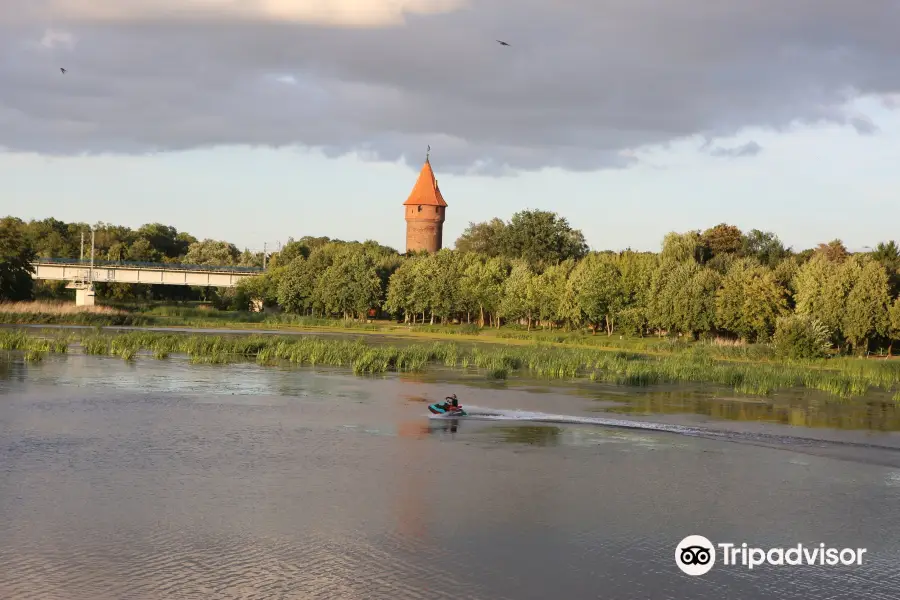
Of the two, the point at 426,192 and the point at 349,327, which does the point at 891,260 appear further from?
the point at 426,192

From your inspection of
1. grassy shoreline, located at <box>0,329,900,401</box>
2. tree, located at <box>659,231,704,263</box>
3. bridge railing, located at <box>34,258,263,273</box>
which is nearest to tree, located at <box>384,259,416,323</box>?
tree, located at <box>659,231,704,263</box>

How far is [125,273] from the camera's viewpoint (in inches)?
5487

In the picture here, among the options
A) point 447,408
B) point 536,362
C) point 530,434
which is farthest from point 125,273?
point 530,434

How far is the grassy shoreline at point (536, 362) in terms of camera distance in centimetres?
5097

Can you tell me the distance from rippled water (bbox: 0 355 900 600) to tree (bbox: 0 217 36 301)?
247ft

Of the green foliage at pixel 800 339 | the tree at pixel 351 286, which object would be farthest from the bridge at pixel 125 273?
the green foliage at pixel 800 339

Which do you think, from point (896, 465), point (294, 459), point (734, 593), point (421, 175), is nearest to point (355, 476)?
point (294, 459)

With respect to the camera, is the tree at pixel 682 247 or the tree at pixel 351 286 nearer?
the tree at pixel 682 247

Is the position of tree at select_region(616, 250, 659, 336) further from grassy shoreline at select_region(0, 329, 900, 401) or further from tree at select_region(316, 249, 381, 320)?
tree at select_region(316, 249, 381, 320)

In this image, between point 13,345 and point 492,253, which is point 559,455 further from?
point 492,253

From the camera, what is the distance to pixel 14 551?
1792cm

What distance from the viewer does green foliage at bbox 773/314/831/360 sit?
67000mm

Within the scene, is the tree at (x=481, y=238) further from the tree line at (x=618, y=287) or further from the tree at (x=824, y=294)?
the tree at (x=824, y=294)

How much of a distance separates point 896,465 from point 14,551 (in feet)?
77.9
